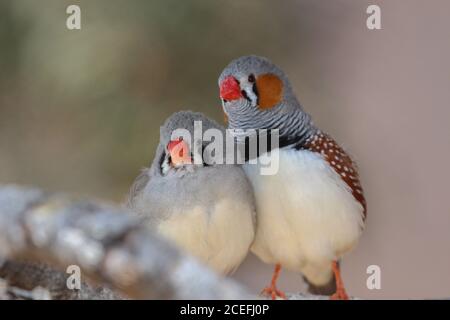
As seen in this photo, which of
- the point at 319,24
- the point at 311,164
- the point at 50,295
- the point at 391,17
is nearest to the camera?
the point at 50,295

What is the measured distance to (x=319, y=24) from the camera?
102 inches

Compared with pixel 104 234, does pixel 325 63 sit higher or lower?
higher

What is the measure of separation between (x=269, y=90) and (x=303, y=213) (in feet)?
0.83

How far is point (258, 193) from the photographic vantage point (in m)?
1.51

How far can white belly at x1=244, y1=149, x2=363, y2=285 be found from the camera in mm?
1503

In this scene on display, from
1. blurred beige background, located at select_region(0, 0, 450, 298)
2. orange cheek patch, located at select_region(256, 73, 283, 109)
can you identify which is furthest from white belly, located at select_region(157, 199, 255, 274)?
blurred beige background, located at select_region(0, 0, 450, 298)

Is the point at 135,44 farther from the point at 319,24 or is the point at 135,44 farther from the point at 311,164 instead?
the point at 311,164

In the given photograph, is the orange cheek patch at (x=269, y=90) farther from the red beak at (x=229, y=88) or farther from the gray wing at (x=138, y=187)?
the gray wing at (x=138, y=187)

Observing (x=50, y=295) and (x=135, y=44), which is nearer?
(x=50, y=295)

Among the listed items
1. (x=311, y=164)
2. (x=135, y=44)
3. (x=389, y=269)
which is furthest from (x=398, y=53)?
(x=311, y=164)

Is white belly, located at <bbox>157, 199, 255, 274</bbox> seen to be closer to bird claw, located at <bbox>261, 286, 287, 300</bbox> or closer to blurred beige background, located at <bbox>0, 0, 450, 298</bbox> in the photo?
bird claw, located at <bbox>261, 286, 287, 300</bbox>

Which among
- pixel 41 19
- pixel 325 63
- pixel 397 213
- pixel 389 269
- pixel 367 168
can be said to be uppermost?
pixel 41 19

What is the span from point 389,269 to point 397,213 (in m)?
0.18

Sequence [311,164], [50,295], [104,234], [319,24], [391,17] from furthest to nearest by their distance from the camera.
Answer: [319,24]
[391,17]
[311,164]
[50,295]
[104,234]
